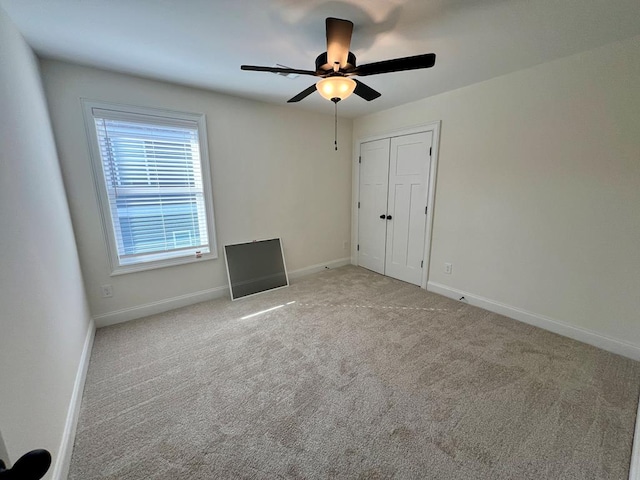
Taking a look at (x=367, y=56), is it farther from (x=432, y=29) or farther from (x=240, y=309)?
(x=240, y=309)

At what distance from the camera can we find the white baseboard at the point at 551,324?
6.81 feet

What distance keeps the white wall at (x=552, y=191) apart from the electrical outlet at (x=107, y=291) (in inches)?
146

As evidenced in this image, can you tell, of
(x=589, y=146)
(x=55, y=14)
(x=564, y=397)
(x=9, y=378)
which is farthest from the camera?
(x=589, y=146)

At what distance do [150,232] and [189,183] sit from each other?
66 centimetres

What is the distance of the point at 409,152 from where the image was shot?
339cm

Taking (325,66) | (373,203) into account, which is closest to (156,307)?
(325,66)

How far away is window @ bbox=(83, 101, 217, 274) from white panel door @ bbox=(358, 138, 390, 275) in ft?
7.53

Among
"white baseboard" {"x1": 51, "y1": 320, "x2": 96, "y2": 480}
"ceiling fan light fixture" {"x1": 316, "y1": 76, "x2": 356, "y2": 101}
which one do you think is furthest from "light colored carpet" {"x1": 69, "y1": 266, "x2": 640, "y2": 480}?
"ceiling fan light fixture" {"x1": 316, "y1": 76, "x2": 356, "y2": 101}

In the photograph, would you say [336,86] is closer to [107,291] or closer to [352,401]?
[352,401]

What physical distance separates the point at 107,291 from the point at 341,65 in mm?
2911

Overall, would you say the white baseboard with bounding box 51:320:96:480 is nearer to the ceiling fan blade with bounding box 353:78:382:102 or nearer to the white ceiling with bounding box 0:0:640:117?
the white ceiling with bounding box 0:0:640:117

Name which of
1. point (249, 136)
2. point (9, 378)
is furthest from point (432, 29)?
point (9, 378)

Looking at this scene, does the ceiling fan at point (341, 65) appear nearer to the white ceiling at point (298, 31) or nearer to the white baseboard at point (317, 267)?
the white ceiling at point (298, 31)

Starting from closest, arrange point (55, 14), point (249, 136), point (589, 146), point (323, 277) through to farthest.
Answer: point (55, 14), point (589, 146), point (249, 136), point (323, 277)
